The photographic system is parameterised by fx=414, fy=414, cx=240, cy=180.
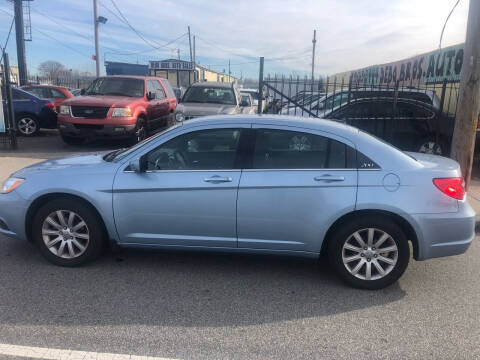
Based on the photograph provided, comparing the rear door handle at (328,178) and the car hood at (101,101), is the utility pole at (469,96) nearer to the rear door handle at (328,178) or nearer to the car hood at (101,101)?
the rear door handle at (328,178)

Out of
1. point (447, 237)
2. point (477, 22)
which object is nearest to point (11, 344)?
point (447, 237)

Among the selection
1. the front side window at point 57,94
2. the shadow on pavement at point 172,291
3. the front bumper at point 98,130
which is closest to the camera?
the shadow on pavement at point 172,291

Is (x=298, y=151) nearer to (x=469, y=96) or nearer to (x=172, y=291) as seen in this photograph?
(x=172, y=291)

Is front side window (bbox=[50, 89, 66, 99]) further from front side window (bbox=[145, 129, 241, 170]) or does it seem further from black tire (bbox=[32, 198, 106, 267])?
front side window (bbox=[145, 129, 241, 170])

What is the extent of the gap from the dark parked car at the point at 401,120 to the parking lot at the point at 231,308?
18.5 feet

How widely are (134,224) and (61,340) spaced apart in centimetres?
126

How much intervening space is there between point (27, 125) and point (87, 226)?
414 inches

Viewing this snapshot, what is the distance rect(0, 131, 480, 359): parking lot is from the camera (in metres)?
2.96

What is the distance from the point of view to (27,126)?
12945mm

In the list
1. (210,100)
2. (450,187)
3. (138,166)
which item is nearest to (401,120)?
(210,100)

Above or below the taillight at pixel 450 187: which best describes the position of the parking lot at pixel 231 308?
below

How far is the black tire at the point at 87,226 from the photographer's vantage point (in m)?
4.01

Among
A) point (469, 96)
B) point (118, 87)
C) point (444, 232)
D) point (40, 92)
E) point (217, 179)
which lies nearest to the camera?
point (444, 232)

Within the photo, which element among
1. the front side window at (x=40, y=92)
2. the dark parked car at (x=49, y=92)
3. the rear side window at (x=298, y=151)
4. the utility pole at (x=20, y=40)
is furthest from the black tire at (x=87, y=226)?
the utility pole at (x=20, y=40)
